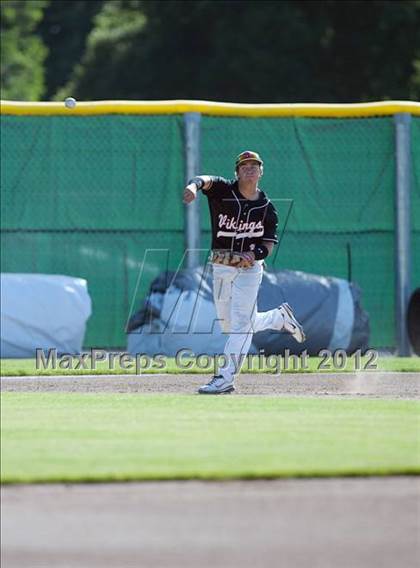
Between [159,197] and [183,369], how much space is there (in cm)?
334

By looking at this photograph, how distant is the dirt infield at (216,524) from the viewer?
5.86 m

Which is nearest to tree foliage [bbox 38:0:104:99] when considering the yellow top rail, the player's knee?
the yellow top rail

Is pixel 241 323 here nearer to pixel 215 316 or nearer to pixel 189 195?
pixel 189 195

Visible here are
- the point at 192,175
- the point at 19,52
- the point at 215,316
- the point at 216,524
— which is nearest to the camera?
the point at 216,524

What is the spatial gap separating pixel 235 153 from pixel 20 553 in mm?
10708

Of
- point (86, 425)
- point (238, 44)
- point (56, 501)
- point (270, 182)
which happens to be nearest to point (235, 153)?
point (270, 182)

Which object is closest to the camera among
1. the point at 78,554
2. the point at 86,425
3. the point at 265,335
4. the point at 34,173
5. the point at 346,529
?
the point at 78,554

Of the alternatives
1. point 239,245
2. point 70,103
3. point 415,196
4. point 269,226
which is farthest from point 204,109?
point 239,245

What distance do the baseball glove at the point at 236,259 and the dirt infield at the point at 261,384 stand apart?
0.99 m

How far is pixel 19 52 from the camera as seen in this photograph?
4781cm

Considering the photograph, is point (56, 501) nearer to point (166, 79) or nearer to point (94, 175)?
point (94, 175)

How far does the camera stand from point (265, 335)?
48.6 feet

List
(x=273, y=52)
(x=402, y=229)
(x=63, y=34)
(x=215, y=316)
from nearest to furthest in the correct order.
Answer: (x=215, y=316) < (x=402, y=229) < (x=273, y=52) < (x=63, y=34)

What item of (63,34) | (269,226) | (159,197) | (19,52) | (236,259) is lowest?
(236,259)
